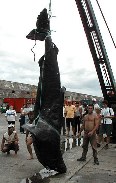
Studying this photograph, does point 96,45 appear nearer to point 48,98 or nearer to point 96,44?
point 96,44

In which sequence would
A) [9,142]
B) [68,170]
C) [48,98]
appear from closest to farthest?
[48,98] → [68,170] → [9,142]

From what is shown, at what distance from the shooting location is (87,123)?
9.82m

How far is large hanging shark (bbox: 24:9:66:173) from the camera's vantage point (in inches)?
308

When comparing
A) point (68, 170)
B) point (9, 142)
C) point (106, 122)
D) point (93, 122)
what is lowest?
point (68, 170)

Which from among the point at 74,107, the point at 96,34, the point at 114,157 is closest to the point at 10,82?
the point at 74,107

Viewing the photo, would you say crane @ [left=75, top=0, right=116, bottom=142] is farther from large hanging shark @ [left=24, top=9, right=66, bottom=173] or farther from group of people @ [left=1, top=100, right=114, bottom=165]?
large hanging shark @ [left=24, top=9, right=66, bottom=173]

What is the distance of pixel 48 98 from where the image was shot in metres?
8.03

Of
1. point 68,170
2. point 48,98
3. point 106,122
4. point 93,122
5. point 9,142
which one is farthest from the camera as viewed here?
point 106,122

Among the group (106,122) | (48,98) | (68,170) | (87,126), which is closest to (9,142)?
(87,126)

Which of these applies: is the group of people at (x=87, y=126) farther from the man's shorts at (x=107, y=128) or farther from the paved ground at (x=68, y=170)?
the paved ground at (x=68, y=170)

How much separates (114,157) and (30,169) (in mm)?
3313

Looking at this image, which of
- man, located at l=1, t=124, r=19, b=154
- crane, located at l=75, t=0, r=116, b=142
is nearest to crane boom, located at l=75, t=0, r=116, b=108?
crane, located at l=75, t=0, r=116, b=142

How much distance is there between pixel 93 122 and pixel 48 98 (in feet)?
7.35

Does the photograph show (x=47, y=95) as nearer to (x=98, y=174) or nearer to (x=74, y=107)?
(x=98, y=174)
